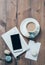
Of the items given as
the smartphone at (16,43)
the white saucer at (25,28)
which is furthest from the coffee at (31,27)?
the smartphone at (16,43)

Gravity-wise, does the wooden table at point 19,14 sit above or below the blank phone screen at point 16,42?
above

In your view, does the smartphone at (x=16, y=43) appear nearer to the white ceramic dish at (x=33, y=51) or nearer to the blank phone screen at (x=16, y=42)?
the blank phone screen at (x=16, y=42)

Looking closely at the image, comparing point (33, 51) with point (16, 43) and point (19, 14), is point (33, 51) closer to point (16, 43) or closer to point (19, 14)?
point (16, 43)

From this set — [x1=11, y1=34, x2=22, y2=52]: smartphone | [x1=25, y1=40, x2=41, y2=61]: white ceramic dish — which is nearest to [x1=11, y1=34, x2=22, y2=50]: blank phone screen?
[x1=11, y1=34, x2=22, y2=52]: smartphone

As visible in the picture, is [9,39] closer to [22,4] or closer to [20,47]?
[20,47]

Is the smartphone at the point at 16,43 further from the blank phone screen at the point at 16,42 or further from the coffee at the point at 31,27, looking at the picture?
the coffee at the point at 31,27

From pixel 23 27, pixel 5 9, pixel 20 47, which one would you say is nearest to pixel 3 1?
pixel 5 9

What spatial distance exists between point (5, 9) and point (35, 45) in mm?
526

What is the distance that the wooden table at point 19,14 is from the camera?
7.87 feet

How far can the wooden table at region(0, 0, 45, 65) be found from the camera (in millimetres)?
2398

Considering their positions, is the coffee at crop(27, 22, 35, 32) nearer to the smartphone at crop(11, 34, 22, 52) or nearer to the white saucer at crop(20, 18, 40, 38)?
the white saucer at crop(20, 18, 40, 38)

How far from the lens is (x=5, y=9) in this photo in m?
2.46

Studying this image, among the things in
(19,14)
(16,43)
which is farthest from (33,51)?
(19,14)

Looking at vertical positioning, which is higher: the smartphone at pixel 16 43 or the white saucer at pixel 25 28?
the white saucer at pixel 25 28
